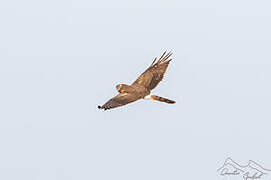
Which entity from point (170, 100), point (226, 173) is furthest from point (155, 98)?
point (226, 173)

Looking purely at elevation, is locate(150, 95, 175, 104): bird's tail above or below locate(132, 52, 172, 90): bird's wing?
below

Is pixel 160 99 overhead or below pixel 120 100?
overhead

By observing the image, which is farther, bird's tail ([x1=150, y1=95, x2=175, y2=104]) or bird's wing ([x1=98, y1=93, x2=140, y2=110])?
→ bird's tail ([x1=150, y1=95, x2=175, y2=104])

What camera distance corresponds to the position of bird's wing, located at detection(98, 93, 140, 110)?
22.9 meters

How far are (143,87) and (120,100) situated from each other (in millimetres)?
2125

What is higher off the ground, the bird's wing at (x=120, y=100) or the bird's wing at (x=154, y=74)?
the bird's wing at (x=154, y=74)

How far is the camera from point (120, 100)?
2394 centimetres

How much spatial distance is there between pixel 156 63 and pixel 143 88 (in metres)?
2.16

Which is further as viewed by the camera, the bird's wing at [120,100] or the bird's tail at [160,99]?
the bird's tail at [160,99]

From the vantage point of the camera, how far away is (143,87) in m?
25.5

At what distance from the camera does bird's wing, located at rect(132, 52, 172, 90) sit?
25875 millimetres

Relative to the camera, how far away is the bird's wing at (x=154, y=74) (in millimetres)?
25875

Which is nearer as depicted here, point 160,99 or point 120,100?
point 120,100

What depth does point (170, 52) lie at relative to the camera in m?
26.9
